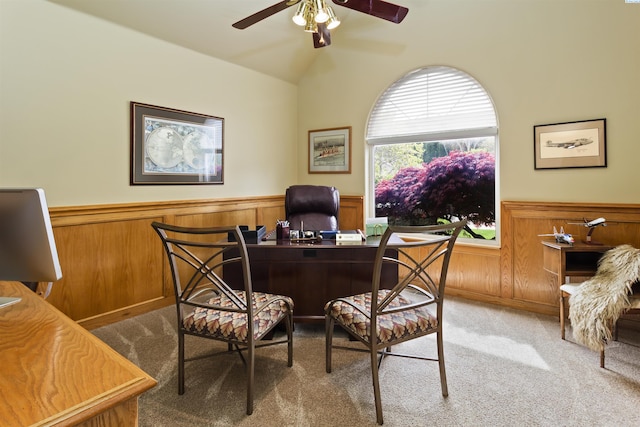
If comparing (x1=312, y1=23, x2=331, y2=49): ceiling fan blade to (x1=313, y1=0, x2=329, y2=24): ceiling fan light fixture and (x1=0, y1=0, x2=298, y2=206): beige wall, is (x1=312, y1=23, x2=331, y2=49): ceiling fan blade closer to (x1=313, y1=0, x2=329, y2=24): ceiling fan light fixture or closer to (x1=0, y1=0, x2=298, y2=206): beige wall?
(x1=313, y1=0, x2=329, y2=24): ceiling fan light fixture

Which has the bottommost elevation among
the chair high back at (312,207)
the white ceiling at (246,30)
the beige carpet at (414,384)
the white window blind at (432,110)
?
the beige carpet at (414,384)

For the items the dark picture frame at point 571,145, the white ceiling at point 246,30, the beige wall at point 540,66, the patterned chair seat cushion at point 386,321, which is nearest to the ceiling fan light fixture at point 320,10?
the white ceiling at point 246,30

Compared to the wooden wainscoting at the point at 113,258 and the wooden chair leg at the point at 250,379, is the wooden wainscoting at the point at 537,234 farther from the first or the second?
the wooden wainscoting at the point at 113,258

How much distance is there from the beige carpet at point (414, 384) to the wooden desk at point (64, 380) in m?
1.06

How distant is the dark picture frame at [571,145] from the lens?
2951 millimetres

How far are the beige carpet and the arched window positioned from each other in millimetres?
1513

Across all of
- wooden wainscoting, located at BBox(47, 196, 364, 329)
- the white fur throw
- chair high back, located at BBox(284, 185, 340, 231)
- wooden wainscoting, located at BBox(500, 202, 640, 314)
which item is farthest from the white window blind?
wooden wainscoting, located at BBox(47, 196, 364, 329)

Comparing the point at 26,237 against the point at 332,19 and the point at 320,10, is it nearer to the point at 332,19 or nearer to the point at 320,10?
the point at 320,10

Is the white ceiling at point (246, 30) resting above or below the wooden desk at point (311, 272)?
above

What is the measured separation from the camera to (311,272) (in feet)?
8.79

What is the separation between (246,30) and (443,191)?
2835 millimetres

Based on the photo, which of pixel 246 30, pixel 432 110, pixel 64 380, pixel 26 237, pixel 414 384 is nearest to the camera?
pixel 64 380

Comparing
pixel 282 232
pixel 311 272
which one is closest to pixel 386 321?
pixel 311 272

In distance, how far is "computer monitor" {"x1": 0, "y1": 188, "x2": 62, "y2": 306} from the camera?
1.10 meters
